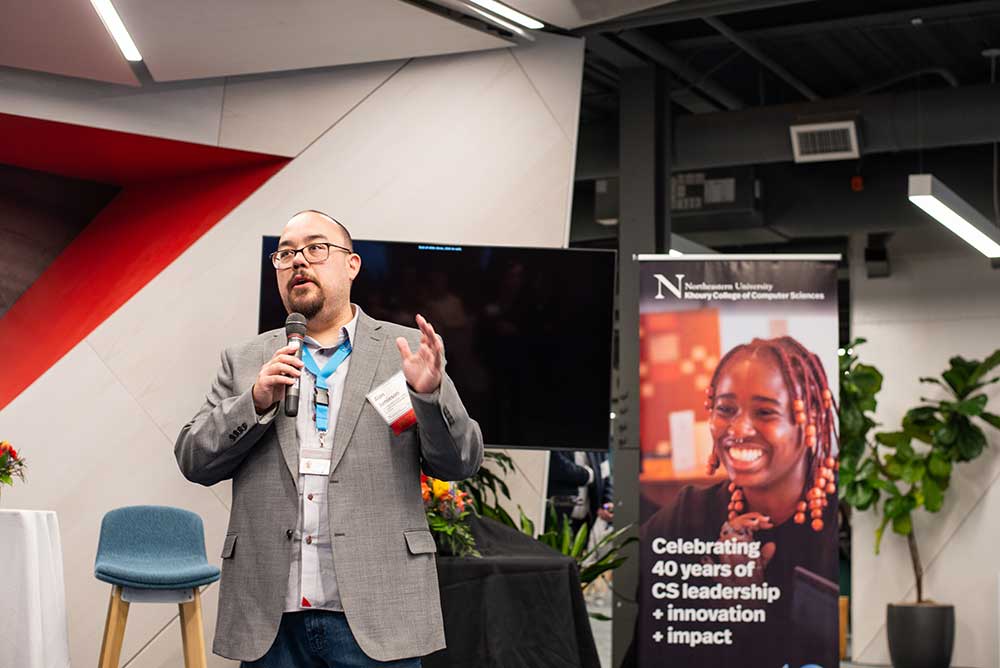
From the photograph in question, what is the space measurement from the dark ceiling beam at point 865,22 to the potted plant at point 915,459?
Result: 10.2ft

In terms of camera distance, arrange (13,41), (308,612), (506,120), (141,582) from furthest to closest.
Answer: (506,120), (13,41), (141,582), (308,612)

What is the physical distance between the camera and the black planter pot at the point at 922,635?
928 centimetres

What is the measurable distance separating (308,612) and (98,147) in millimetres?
3641

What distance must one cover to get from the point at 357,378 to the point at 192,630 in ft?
7.76

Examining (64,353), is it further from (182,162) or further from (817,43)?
(817,43)

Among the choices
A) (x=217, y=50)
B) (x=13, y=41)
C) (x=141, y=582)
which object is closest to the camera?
(x=141, y=582)

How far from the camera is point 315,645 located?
2182mm

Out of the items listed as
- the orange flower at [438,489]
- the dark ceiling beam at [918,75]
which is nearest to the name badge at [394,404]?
the orange flower at [438,489]

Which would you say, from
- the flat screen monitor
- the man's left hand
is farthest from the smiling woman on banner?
the man's left hand

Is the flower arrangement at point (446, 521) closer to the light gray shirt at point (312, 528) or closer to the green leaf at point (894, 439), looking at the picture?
the light gray shirt at point (312, 528)

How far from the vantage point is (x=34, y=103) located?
16.0 feet

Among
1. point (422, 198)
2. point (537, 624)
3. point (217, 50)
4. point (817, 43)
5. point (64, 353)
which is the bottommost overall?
point (537, 624)

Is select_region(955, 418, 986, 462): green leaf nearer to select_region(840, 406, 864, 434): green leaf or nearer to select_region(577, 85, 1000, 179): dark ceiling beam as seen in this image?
select_region(840, 406, 864, 434): green leaf

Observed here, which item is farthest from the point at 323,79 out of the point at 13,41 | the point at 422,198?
A: the point at 13,41
